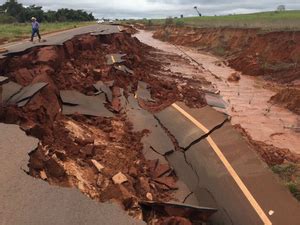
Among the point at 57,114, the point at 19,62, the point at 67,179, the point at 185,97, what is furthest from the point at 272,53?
the point at 67,179

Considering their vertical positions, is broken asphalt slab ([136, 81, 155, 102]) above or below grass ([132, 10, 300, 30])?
above

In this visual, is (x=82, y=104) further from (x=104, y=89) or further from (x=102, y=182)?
(x=102, y=182)

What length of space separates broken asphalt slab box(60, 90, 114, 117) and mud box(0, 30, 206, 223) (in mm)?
168

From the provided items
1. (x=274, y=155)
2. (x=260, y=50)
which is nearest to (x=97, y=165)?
(x=274, y=155)

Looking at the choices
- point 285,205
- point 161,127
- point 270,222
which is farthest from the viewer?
point 161,127

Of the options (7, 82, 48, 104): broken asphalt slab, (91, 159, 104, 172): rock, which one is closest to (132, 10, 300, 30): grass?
(7, 82, 48, 104): broken asphalt slab

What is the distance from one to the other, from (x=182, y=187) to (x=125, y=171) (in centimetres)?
98

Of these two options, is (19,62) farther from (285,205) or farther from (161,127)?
(285,205)

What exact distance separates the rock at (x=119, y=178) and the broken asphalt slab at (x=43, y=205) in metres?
1.21

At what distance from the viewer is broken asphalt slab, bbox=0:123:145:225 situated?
4.39 metres

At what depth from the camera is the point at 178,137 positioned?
8758 millimetres

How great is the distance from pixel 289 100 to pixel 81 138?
11.3m

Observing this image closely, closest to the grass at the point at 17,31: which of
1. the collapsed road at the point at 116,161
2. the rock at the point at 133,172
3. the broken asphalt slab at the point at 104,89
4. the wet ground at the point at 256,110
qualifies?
the wet ground at the point at 256,110

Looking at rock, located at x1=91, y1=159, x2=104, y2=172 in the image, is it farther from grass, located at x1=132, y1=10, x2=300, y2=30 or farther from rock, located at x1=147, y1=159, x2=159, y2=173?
grass, located at x1=132, y1=10, x2=300, y2=30
